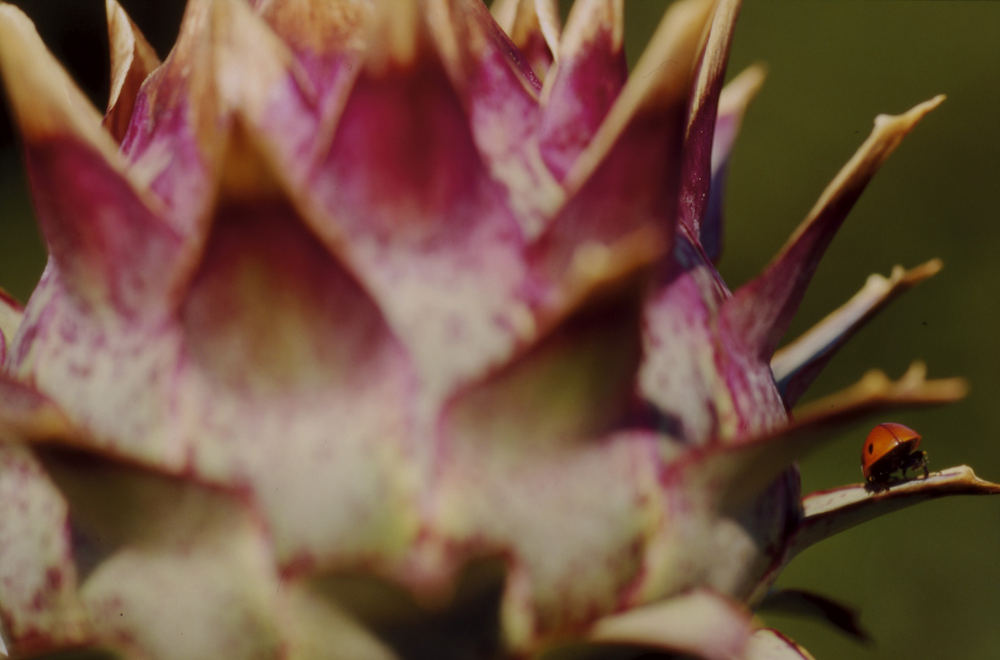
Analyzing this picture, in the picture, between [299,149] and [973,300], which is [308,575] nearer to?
[299,149]

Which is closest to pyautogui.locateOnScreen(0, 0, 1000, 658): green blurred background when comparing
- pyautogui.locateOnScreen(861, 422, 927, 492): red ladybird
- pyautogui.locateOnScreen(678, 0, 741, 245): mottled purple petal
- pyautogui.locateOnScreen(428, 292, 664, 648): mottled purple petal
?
pyautogui.locateOnScreen(861, 422, 927, 492): red ladybird

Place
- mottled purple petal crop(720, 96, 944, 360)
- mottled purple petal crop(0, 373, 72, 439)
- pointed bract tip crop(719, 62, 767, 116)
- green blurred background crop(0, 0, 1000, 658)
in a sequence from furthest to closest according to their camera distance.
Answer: green blurred background crop(0, 0, 1000, 658)
pointed bract tip crop(719, 62, 767, 116)
mottled purple petal crop(720, 96, 944, 360)
mottled purple petal crop(0, 373, 72, 439)

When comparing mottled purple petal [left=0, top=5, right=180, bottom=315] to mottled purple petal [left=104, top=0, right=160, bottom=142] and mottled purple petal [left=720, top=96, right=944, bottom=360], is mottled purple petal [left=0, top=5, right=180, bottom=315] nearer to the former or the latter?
mottled purple petal [left=104, top=0, right=160, bottom=142]

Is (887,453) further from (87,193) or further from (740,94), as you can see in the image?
(87,193)

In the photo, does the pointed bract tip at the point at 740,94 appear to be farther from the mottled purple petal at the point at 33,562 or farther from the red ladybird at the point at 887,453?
the mottled purple petal at the point at 33,562

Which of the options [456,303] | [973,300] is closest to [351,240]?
[456,303]

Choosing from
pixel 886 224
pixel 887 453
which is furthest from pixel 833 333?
pixel 886 224
